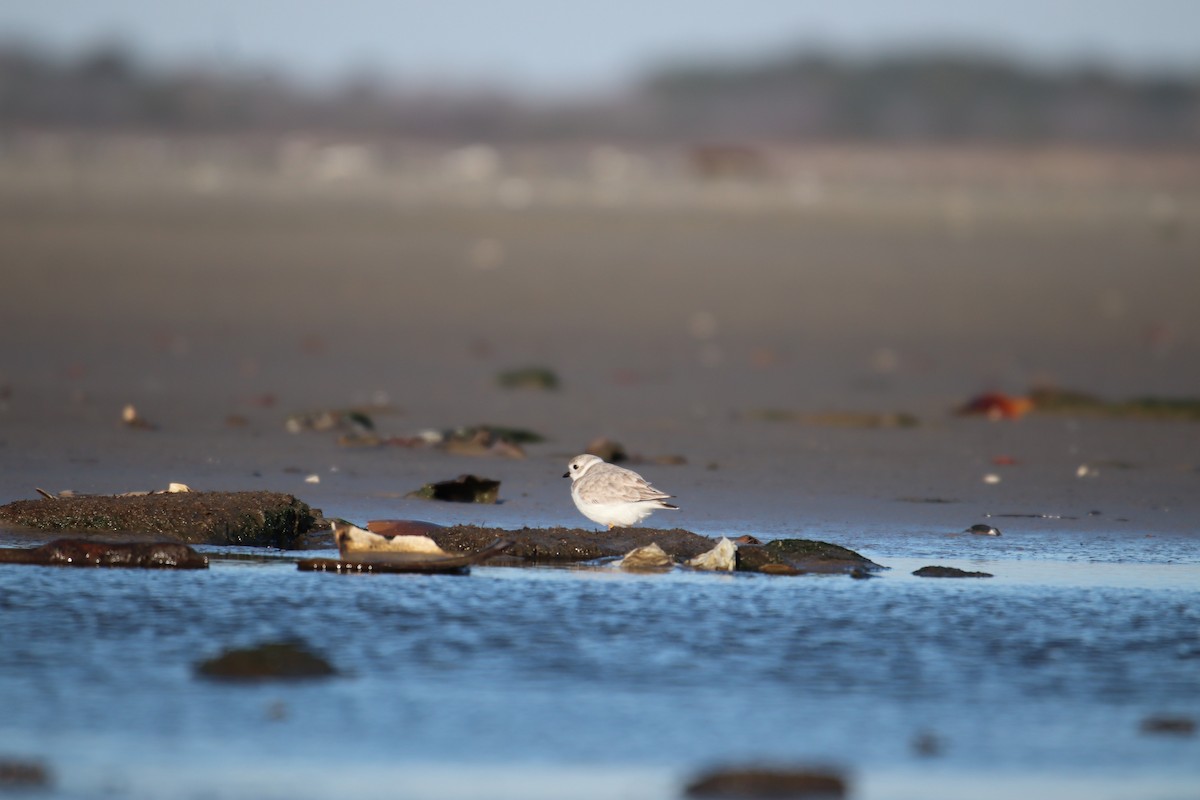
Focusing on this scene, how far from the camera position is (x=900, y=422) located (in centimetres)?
1213

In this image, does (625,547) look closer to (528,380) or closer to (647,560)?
(647,560)

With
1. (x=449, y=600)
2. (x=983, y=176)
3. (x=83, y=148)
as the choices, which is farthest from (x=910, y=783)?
(x=83, y=148)

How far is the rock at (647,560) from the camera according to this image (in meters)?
7.41

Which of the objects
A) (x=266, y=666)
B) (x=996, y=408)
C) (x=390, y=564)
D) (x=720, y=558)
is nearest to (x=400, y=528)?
(x=390, y=564)

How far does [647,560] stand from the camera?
24.4 ft

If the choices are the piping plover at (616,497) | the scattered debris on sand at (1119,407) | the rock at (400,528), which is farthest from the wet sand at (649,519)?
the piping plover at (616,497)

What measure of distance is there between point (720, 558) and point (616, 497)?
701 mm

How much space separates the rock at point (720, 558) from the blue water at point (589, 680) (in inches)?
5.3

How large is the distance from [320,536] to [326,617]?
4.95 ft

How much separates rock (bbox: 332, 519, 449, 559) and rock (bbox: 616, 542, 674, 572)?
765mm

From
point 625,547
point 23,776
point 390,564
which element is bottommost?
point 23,776

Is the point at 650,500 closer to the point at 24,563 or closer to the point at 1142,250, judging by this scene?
the point at 24,563

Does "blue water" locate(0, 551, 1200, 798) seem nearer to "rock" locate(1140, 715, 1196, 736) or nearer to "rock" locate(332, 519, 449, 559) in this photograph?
"rock" locate(1140, 715, 1196, 736)

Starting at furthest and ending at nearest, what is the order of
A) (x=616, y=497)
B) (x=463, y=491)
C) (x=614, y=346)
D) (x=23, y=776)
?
(x=614, y=346) < (x=463, y=491) < (x=616, y=497) < (x=23, y=776)
